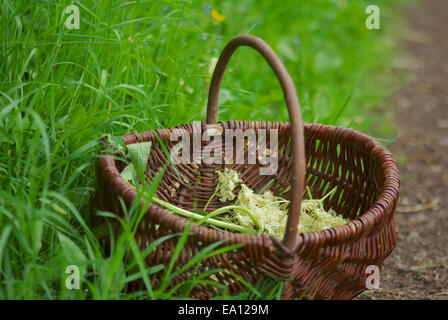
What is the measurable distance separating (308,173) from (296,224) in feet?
1.93

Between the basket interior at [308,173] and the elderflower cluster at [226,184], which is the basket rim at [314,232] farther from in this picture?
the elderflower cluster at [226,184]

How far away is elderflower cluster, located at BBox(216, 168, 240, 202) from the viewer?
1595 millimetres

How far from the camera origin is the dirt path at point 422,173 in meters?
1.69

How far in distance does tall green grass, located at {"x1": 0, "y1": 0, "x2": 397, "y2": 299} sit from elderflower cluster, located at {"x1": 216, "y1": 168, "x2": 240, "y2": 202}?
0.23 m

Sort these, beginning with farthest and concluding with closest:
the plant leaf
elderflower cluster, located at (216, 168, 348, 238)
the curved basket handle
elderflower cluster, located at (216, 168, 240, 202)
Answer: elderflower cluster, located at (216, 168, 240, 202) → elderflower cluster, located at (216, 168, 348, 238) → the plant leaf → the curved basket handle

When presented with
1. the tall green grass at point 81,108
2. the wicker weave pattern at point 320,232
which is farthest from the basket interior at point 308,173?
the tall green grass at point 81,108

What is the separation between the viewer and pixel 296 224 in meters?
1.08

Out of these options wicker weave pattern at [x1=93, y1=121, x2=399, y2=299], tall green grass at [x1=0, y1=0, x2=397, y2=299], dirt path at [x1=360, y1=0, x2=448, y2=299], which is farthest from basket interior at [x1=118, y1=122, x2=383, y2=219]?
dirt path at [x1=360, y1=0, x2=448, y2=299]

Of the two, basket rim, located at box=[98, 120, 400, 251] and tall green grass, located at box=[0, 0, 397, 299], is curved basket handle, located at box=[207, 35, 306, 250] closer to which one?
basket rim, located at box=[98, 120, 400, 251]

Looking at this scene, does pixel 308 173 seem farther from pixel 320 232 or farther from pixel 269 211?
pixel 320 232

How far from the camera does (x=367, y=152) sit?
4.81ft

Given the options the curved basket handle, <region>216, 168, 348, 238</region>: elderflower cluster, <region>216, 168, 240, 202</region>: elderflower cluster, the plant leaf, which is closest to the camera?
the curved basket handle
